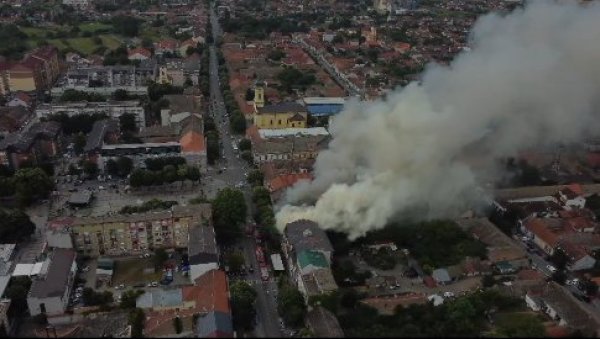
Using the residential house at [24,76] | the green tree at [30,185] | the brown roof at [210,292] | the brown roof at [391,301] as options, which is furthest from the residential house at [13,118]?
the brown roof at [391,301]

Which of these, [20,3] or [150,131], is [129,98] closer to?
[150,131]

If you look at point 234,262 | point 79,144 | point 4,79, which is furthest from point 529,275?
point 4,79

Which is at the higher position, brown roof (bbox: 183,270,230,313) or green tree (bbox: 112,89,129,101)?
brown roof (bbox: 183,270,230,313)

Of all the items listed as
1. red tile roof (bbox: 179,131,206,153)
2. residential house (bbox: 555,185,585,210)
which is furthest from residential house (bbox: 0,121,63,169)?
residential house (bbox: 555,185,585,210)

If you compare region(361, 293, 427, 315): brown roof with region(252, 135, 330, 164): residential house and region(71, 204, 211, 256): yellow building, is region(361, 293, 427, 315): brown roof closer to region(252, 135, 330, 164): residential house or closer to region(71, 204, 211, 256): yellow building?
region(71, 204, 211, 256): yellow building

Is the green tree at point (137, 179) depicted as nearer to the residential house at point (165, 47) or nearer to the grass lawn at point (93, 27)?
the residential house at point (165, 47)

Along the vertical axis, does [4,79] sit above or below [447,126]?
below

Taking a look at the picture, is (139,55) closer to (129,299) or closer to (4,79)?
(4,79)
